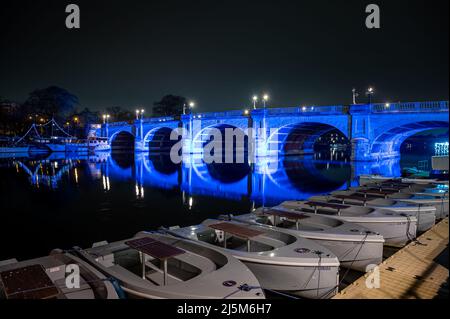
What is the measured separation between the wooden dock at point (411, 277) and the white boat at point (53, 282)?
5.19 metres

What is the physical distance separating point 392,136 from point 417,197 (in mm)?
47317

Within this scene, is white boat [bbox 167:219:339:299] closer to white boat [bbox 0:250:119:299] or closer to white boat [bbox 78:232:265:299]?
white boat [bbox 78:232:265:299]

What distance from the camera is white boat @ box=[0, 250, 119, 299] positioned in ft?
18.5

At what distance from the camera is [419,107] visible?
1838 inches

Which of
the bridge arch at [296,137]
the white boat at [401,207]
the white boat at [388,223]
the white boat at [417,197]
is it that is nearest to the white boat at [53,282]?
the white boat at [388,223]

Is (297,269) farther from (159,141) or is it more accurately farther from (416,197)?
(159,141)

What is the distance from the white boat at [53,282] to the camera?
5.64m

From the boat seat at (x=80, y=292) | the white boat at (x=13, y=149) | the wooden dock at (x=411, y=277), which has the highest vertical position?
the white boat at (x=13, y=149)

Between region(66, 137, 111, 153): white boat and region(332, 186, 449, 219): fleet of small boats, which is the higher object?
region(66, 137, 111, 153): white boat

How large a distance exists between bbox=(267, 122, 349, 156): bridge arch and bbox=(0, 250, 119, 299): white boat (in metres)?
59.1

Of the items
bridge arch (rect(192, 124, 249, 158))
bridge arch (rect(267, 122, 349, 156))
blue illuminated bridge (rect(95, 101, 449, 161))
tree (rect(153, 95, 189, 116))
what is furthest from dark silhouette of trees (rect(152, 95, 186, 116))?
bridge arch (rect(267, 122, 349, 156))

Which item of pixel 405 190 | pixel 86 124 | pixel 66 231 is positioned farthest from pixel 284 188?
pixel 86 124

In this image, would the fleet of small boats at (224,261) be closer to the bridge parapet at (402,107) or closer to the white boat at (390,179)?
the white boat at (390,179)
